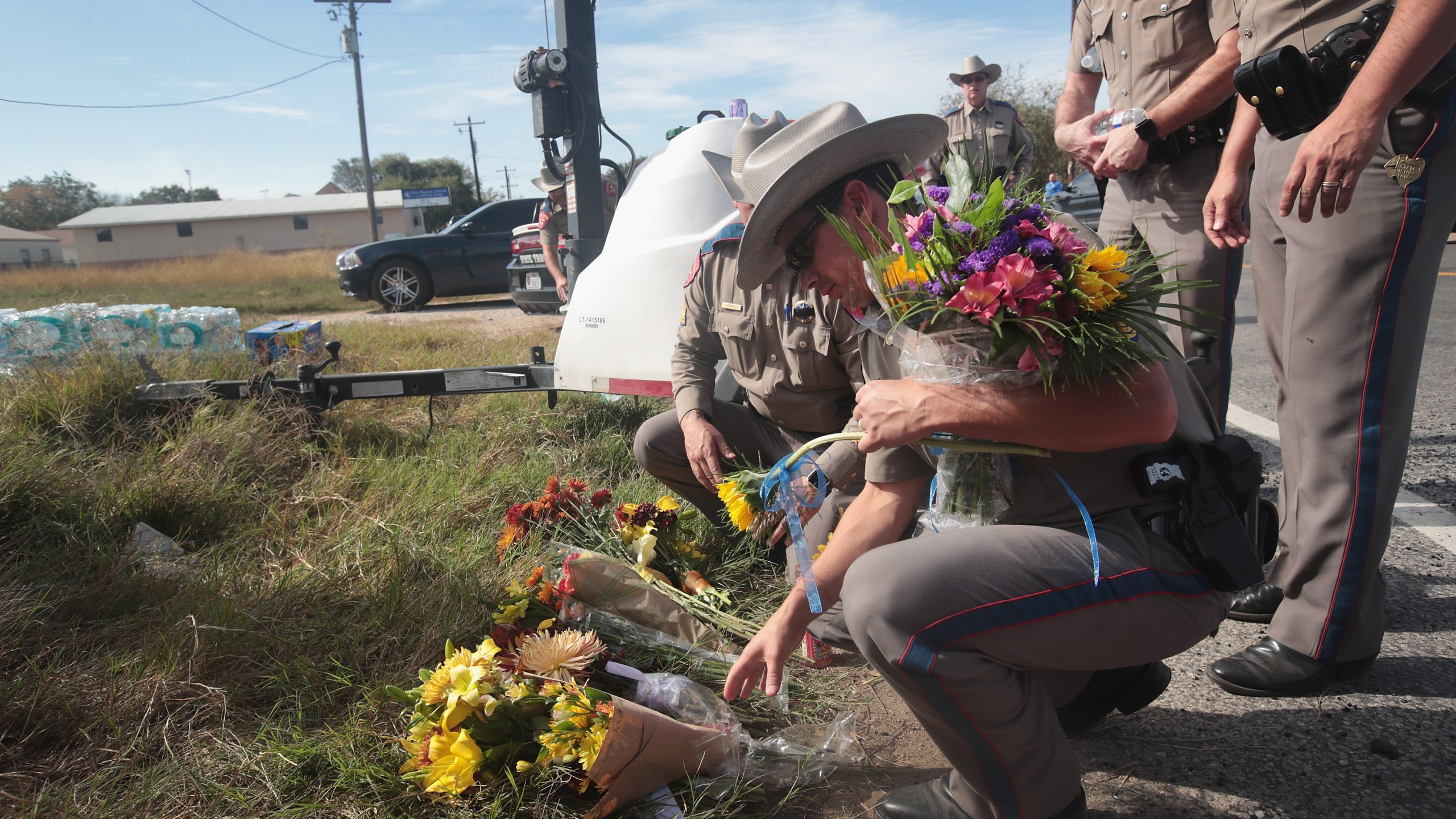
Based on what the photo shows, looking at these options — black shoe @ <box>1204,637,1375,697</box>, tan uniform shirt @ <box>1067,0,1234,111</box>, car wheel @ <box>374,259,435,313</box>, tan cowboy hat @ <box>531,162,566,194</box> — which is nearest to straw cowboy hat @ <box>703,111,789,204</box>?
tan uniform shirt @ <box>1067,0,1234,111</box>

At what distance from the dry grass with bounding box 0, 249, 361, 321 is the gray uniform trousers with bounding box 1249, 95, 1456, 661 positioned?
11.3 meters

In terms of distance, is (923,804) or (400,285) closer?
(923,804)

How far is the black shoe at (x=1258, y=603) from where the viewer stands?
A: 2348mm

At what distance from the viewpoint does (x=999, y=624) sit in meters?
1.39

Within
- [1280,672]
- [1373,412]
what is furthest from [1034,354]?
[1280,672]

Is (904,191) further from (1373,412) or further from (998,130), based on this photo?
(998,130)

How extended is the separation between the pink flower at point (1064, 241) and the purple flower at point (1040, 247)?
3 centimetres

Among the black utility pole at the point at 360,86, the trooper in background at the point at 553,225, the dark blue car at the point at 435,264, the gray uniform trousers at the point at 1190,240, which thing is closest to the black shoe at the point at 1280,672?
the gray uniform trousers at the point at 1190,240

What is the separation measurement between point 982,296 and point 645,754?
1.09 meters

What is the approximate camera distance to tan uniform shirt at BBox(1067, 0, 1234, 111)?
8.35 feet

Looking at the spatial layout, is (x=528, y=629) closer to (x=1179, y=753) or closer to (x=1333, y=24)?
(x=1179, y=753)

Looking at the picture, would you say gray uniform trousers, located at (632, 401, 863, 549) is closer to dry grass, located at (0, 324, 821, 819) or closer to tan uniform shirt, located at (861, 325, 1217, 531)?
dry grass, located at (0, 324, 821, 819)

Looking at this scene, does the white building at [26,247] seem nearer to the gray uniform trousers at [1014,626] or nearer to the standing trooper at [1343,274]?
the gray uniform trousers at [1014,626]

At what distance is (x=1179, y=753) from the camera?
6.08ft
